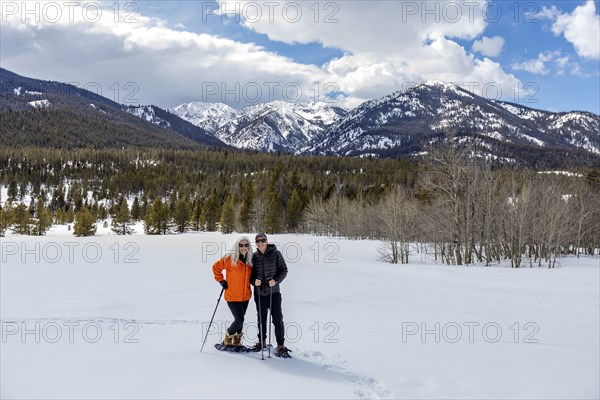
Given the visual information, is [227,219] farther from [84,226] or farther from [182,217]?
[84,226]

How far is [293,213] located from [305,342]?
70663mm

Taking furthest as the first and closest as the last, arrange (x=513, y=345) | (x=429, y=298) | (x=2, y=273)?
(x=2, y=273), (x=429, y=298), (x=513, y=345)

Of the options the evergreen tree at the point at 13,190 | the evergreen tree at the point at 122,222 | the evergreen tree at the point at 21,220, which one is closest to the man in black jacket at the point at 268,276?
the evergreen tree at the point at 21,220

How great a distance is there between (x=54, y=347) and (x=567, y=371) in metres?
9.67

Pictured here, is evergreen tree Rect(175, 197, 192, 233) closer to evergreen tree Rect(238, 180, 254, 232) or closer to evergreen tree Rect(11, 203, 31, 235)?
evergreen tree Rect(238, 180, 254, 232)

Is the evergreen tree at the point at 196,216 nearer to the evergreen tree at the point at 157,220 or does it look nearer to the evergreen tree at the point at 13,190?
the evergreen tree at the point at 157,220

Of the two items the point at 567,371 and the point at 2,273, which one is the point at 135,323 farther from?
the point at 2,273

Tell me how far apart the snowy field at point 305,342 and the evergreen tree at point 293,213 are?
61090 millimetres

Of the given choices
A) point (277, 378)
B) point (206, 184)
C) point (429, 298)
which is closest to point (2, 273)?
point (277, 378)

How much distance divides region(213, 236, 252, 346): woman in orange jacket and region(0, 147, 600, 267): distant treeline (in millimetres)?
24759

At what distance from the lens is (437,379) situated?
6.93 meters

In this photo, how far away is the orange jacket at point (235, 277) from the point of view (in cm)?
739

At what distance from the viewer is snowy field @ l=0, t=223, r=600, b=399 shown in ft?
19.7

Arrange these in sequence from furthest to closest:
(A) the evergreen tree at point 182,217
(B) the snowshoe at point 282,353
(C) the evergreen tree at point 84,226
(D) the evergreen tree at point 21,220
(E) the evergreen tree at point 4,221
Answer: (A) the evergreen tree at point 182,217 < (D) the evergreen tree at point 21,220 < (E) the evergreen tree at point 4,221 < (C) the evergreen tree at point 84,226 < (B) the snowshoe at point 282,353
